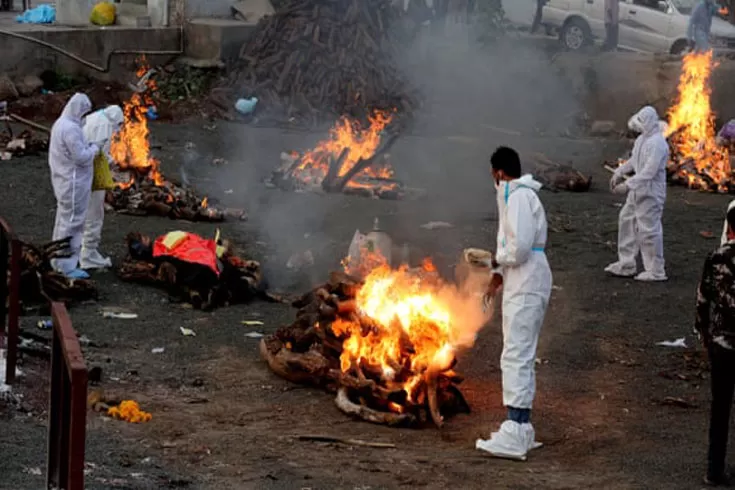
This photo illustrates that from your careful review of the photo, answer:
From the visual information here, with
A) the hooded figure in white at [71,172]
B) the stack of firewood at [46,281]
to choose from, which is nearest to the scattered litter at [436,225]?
the hooded figure in white at [71,172]

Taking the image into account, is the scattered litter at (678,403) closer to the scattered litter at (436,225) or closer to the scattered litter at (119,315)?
the scattered litter at (119,315)

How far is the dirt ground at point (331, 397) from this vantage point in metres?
7.82

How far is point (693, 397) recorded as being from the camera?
9.90 metres

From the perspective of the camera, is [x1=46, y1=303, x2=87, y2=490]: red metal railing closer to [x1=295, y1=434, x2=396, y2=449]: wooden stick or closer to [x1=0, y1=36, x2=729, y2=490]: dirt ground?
[x1=0, y1=36, x2=729, y2=490]: dirt ground

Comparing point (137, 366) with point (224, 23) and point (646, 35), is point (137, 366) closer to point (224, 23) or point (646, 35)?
point (224, 23)

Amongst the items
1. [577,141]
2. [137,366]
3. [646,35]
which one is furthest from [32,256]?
[646,35]

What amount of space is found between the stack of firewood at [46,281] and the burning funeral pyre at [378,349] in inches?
89.5

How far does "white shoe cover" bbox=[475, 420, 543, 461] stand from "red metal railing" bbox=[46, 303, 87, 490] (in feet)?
11.0

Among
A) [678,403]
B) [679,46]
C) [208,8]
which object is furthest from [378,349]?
[679,46]

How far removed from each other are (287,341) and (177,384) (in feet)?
3.35

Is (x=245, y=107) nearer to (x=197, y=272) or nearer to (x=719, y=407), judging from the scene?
(x=197, y=272)

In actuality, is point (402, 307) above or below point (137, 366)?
above

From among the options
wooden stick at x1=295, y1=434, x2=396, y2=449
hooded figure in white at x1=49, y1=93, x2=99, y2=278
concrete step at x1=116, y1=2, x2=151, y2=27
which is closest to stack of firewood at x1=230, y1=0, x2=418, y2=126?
concrete step at x1=116, y1=2, x2=151, y2=27

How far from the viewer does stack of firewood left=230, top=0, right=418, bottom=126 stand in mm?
23812
